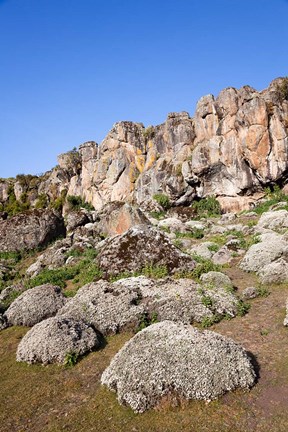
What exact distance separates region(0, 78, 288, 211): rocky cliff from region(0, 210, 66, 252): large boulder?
24533mm

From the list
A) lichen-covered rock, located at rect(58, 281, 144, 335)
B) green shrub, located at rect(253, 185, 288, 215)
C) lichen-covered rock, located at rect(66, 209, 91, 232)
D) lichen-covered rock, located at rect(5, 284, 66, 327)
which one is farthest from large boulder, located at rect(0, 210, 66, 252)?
green shrub, located at rect(253, 185, 288, 215)

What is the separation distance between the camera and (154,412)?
8.77 meters

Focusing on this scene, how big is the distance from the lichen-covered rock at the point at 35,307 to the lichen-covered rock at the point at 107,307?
3.25 feet

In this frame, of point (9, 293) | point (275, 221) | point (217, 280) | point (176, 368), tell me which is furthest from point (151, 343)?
point (275, 221)

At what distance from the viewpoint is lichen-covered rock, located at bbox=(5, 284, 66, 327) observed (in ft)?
54.2

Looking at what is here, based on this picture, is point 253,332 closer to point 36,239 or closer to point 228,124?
point 36,239

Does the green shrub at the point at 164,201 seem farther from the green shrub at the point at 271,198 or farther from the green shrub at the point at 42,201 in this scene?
the green shrub at the point at 42,201

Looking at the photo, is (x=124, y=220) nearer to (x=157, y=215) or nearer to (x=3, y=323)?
(x=3, y=323)

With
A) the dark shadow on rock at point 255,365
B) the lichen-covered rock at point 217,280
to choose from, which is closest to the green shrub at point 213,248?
the lichen-covered rock at point 217,280

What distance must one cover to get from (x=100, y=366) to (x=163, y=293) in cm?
499

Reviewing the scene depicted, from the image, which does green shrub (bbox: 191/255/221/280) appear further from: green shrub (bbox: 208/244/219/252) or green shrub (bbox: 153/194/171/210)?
green shrub (bbox: 153/194/171/210)

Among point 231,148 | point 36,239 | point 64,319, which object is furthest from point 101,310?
point 231,148

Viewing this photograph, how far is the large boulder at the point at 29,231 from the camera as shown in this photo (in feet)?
116

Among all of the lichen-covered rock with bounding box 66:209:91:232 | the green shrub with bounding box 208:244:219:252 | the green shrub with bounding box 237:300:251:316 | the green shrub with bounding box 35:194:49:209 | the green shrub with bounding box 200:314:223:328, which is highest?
the green shrub with bounding box 35:194:49:209
